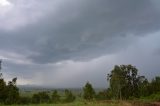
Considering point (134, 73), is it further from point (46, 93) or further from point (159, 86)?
point (46, 93)

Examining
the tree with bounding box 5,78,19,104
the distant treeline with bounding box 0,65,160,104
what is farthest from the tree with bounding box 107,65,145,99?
the tree with bounding box 5,78,19,104

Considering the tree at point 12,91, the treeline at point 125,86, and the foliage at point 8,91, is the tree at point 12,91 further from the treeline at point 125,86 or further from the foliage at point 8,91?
the treeline at point 125,86

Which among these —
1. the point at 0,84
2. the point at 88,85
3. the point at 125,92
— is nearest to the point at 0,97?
the point at 0,84

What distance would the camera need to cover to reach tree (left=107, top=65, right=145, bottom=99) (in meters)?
74.6

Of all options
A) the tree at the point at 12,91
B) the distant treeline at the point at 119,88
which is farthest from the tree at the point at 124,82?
the tree at the point at 12,91

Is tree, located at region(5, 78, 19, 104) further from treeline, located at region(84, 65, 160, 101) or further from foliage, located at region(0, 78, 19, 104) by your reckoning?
treeline, located at region(84, 65, 160, 101)

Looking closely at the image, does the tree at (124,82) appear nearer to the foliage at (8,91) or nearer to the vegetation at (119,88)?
the vegetation at (119,88)

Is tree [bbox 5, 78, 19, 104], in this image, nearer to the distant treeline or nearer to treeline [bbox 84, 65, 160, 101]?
the distant treeline

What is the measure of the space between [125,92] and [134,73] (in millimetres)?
5889

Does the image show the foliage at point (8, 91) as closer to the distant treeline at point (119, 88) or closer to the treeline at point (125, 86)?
the distant treeline at point (119, 88)

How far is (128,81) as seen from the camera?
264ft

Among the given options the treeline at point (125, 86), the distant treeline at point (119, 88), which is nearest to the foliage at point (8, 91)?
the distant treeline at point (119, 88)

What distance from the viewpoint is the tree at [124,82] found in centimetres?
7458

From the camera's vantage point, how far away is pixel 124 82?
78.4 metres
